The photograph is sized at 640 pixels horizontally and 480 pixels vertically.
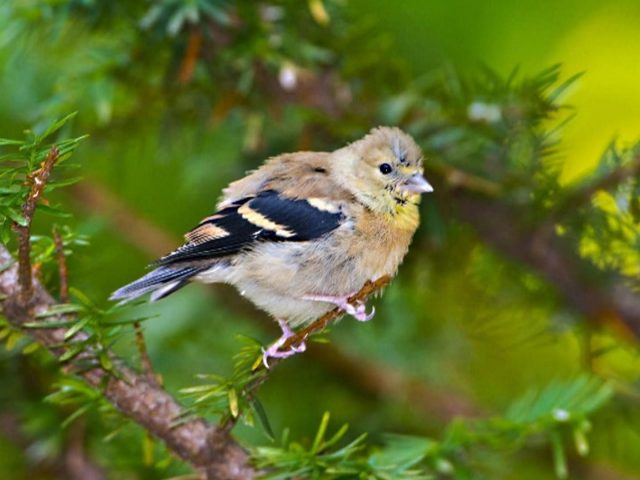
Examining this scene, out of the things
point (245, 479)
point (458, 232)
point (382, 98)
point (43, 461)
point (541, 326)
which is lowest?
point (43, 461)

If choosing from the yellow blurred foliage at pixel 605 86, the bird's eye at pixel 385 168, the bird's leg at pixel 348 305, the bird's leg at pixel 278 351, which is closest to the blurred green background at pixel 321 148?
the yellow blurred foliage at pixel 605 86

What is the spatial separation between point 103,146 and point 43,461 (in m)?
0.88

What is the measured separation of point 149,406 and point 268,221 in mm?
913

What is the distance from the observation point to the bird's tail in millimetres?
2092

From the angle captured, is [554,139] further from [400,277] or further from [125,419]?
[125,419]

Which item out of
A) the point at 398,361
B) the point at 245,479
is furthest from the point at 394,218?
the point at 245,479

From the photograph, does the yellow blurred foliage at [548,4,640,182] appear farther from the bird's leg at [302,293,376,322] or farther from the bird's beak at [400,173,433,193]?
→ the bird's leg at [302,293,376,322]

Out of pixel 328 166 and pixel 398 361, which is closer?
pixel 328 166

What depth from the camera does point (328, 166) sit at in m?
2.55

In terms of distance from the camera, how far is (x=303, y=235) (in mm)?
2406

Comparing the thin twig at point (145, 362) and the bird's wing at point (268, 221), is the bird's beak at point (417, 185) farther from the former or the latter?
the thin twig at point (145, 362)

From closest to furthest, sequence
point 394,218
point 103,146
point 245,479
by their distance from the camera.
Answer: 1. point 245,479
2. point 394,218
3. point 103,146

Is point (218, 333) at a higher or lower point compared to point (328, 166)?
lower

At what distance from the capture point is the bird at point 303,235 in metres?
2.35
